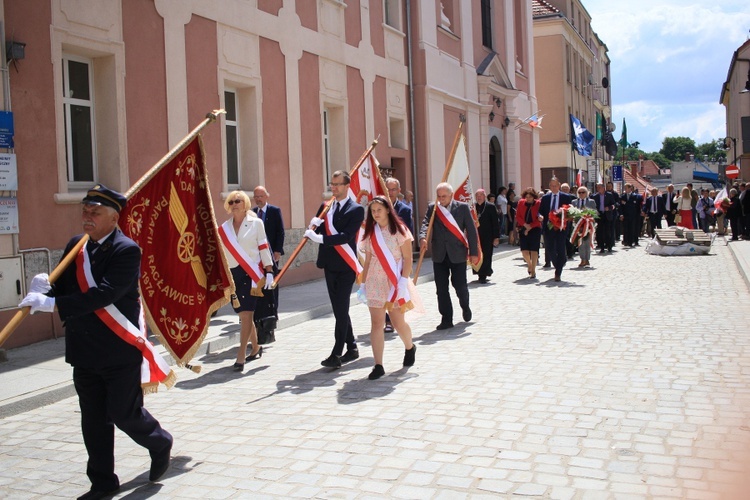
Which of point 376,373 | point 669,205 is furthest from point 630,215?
point 376,373

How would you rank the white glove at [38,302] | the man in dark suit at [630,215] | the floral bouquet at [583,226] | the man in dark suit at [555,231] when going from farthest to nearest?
1. the man in dark suit at [630,215]
2. the floral bouquet at [583,226]
3. the man in dark suit at [555,231]
4. the white glove at [38,302]

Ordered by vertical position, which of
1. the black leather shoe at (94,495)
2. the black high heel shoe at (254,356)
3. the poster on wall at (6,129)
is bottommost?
the black leather shoe at (94,495)

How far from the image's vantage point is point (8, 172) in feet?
29.9

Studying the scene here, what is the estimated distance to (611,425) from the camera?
548cm

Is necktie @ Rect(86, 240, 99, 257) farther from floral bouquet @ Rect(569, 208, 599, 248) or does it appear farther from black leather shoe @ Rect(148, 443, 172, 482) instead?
floral bouquet @ Rect(569, 208, 599, 248)

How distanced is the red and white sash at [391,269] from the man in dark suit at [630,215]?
1831cm

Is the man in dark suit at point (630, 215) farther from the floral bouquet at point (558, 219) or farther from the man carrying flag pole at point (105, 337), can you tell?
the man carrying flag pole at point (105, 337)

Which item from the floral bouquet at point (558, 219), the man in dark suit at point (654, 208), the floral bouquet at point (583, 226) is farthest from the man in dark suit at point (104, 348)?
the man in dark suit at point (654, 208)

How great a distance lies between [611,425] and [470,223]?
551cm

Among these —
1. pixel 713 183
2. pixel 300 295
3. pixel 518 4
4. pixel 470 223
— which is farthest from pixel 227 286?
pixel 713 183

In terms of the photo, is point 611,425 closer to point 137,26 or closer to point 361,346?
point 361,346

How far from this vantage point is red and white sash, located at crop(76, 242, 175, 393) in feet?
14.9

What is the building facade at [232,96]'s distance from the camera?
31.7 ft

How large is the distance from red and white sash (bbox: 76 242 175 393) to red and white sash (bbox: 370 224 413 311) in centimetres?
309
